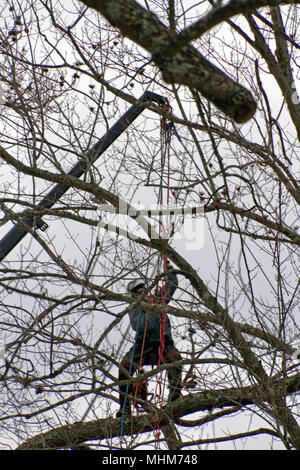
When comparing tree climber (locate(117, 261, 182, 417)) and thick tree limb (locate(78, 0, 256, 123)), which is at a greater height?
tree climber (locate(117, 261, 182, 417))

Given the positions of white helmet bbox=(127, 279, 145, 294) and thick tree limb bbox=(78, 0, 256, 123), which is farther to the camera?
white helmet bbox=(127, 279, 145, 294)

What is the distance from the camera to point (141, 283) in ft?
19.5

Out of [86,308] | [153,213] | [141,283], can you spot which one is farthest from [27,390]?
[153,213]

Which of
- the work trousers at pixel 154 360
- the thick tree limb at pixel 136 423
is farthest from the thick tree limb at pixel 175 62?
the work trousers at pixel 154 360

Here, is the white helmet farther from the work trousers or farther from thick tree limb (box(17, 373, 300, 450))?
thick tree limb (box(17, 373, 300, 450))

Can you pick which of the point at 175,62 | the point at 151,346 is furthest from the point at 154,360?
the point at 175,62

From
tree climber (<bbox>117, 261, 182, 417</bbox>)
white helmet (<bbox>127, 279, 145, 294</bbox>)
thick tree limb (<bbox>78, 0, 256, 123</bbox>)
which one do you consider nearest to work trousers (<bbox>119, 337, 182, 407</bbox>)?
tree climber (<bbox>117, 261, 182, 417</bbox>)

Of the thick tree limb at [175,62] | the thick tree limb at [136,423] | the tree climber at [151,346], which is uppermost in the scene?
the tree climber at [151,346]

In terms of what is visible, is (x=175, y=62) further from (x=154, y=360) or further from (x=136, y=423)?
(x=154, y=360)

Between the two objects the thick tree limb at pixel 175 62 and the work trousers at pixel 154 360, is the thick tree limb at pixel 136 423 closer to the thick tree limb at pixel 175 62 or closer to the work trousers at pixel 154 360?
the work trousers at pixel 154 360

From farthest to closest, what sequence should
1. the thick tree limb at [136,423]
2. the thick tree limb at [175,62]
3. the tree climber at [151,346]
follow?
the tree climber at [151,346], the thick tree limb at [136,423], the thick tree limb at [175,62]

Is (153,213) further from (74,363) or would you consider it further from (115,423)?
(115,423)

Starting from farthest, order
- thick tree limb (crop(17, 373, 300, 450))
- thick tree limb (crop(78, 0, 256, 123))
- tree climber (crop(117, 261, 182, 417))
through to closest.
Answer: tree climber (crop(117, 261, 182, 417)) → thick tree limb (crop(17, 373, 300, 450)) → thick tree limb (crop(78, 0, 256, 123))
